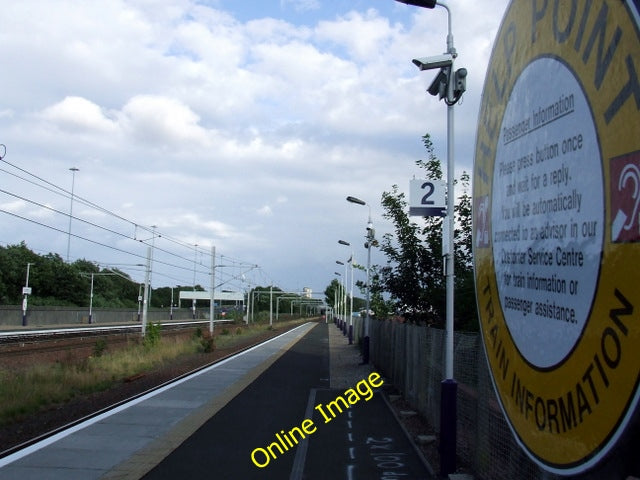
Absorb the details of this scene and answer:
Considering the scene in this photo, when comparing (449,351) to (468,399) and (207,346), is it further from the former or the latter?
(207,346)

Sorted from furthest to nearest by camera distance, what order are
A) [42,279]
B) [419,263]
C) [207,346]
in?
[42,279] → [207,346] → [419,263]

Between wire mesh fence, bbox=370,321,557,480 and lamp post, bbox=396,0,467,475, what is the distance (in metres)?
0.27

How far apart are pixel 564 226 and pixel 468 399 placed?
556cm

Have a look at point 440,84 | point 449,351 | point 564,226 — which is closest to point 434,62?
point 440,84

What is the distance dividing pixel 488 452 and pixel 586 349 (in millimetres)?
4298

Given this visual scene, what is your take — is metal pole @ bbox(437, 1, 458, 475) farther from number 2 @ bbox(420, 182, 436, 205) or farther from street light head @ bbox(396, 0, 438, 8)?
street light head @ bbox(396, 0, 438, 8)

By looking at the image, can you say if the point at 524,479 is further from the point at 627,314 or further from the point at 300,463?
the point at 300,463

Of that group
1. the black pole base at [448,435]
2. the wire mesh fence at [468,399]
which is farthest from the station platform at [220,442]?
the wire mesh fence at [468,399]

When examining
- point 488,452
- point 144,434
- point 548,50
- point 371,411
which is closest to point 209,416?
point 144,434

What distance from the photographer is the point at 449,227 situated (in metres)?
8.09

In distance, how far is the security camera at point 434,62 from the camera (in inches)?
313

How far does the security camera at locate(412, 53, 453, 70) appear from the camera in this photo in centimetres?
794

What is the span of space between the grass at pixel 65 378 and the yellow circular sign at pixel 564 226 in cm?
1172

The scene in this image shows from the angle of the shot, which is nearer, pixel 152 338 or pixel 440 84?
pixel 440 84
